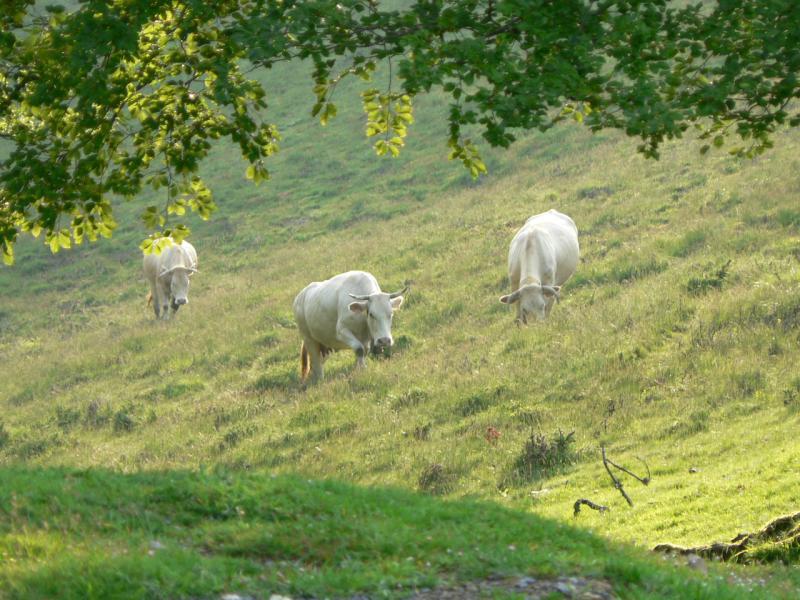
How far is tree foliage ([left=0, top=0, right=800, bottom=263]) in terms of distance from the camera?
8906 millimetres

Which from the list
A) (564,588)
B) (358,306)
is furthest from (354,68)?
(358,306)

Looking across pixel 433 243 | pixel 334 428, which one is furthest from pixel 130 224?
pixel 334 428

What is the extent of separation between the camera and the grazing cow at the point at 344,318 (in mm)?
20109

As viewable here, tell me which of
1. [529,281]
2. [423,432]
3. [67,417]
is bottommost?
[67,417]

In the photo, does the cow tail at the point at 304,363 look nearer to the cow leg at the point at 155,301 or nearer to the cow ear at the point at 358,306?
the cow ear at the point at 358,306

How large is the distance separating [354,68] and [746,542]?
5.77 metres

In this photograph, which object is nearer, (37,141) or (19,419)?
(37,141)

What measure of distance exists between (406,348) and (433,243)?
32.3 ft

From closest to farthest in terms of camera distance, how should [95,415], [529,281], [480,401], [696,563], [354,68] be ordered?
[696,563], [354,68], [480,401], [95,415], [529,281]

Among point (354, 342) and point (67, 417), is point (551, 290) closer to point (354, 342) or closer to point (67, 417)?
point (354, 342)

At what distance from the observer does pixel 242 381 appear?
21047 millimetres

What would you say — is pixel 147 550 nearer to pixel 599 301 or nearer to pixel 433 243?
pixel 599 301

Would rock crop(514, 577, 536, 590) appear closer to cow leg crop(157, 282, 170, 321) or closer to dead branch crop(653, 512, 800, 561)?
dead branch crop(653, 512, 800, 561)

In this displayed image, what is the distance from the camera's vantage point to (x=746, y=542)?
31.2 feet
